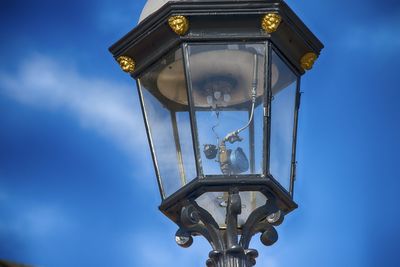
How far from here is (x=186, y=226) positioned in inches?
480

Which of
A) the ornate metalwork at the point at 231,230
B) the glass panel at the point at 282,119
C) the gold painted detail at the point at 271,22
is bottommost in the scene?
the ornate metalwork at the point at 231,230

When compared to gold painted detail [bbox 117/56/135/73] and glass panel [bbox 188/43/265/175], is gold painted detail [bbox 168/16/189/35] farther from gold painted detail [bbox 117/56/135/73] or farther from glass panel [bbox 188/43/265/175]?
gold painted detail [bbox 117/56/135/73]

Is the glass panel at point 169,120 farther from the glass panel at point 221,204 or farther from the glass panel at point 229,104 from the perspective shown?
the glass panel at point 221,204

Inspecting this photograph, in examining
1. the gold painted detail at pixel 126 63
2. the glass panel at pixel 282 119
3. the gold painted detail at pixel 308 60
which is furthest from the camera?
the gold painted detail at pixel 308 60

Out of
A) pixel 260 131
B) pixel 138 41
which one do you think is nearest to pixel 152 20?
pixel 138 41

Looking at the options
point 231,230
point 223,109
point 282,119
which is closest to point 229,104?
point 223,109

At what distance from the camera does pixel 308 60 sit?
12.8 m

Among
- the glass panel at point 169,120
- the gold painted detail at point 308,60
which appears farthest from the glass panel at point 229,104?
the gold painted detail at point 308,60

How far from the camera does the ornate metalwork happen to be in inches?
471

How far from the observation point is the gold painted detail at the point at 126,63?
12625 millimetres

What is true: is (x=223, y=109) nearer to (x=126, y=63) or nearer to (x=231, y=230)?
(x=126, y=63)

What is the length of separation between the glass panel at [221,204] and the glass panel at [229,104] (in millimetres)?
317

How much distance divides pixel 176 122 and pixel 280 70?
0.79 metres

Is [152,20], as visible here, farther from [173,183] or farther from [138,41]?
[173,183]
